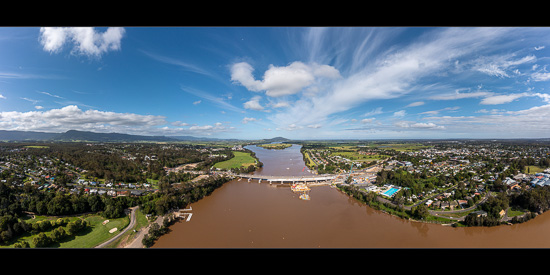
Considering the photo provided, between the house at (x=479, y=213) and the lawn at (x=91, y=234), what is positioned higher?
the house at (x=479, y=213)

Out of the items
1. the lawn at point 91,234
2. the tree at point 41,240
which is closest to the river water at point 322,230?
the lawn at point 91,234

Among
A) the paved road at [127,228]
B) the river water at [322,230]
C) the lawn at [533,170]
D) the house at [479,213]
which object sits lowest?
the river water at [322,230]

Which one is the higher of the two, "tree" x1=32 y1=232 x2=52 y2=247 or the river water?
"tree" x1=32 y1=232 x2=52 y2=247

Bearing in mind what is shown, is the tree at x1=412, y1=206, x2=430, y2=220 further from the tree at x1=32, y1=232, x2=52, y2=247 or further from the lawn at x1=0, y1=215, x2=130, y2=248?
the tree at x1=32, y1=232, x2=52, y2=247

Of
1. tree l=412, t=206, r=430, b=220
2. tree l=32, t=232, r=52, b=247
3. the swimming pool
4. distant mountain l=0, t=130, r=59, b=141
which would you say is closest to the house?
tree l=412, t=206, r=430, b=220

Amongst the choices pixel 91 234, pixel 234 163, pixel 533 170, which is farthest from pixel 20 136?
pixel 533 170

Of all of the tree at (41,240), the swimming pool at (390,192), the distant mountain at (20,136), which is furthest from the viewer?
the distant mountain at (20,136)

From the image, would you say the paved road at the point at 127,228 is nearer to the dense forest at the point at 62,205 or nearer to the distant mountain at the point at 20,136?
the dense forest at the point at 62,205
